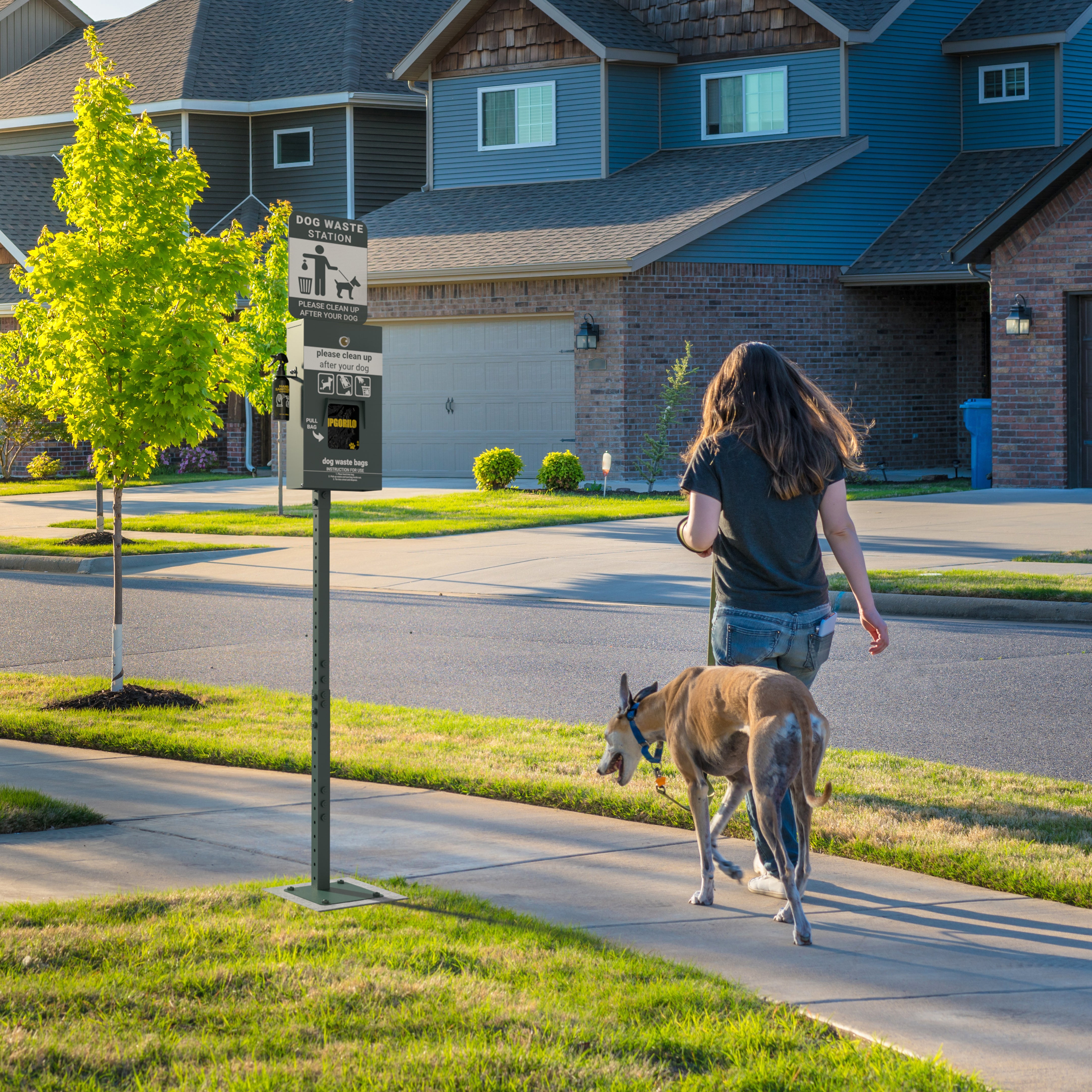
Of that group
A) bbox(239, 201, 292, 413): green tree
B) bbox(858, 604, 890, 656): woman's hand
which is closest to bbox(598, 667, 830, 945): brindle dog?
bbox(858, 604, 890, 656): woman's hand

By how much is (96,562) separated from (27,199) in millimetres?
20314

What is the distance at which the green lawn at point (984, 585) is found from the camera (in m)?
12.6

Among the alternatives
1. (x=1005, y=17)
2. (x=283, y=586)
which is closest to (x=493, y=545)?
(x=283, y=586)

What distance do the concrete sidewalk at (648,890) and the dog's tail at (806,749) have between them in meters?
0.49

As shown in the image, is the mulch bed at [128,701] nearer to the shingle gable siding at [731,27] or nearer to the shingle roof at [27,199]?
the shingle gable siding at [731,27]

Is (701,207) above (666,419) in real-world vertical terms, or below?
above

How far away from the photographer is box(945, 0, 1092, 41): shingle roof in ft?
90.4

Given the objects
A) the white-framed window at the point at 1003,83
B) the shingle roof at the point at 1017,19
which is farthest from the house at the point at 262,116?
the white-framed window at the point at 1003,83

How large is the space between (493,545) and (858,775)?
1106 cm

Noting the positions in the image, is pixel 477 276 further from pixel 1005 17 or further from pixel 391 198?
pixel 1005 17

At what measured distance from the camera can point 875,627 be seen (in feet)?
18.4

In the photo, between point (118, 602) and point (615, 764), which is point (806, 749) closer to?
point (615, 764)

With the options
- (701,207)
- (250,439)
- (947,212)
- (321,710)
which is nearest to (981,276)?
(947,212)

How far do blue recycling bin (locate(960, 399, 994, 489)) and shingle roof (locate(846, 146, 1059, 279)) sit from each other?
244 centimetres
